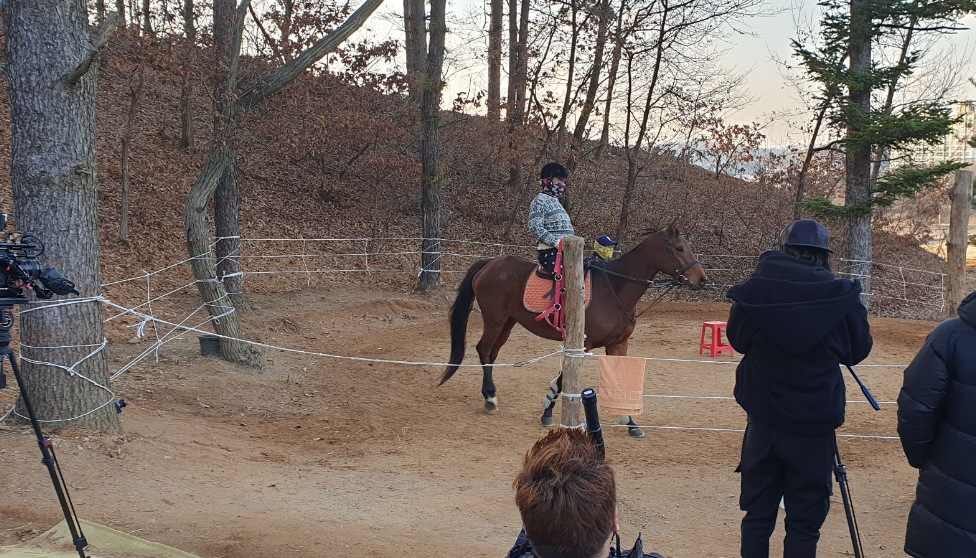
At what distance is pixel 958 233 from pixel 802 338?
559 cm

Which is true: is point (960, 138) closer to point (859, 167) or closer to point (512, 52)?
point (859, 167)

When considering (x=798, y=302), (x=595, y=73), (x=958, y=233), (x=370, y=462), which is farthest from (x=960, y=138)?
(x=370, y=462)

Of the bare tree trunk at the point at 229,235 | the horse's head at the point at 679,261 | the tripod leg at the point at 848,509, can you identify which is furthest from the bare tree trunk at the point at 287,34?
the tripod leg at the point at 848,509

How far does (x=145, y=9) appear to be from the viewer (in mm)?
13516

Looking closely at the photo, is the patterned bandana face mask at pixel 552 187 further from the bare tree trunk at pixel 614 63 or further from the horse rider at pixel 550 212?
the bare tree trunk at pixel 614 63

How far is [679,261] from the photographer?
708cm

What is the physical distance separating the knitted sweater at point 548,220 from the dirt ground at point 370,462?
204cm

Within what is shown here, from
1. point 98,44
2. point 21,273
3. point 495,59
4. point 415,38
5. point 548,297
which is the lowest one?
point 548,297

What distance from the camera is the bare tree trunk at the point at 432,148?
14.7m

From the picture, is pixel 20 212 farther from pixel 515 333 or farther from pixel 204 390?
pixel 515 333

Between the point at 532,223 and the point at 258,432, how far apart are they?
3.58 m

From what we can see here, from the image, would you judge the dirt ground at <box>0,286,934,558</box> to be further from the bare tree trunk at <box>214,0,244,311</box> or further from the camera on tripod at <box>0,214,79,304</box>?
the bare tree trunk at <box>214,0,244,311</box>

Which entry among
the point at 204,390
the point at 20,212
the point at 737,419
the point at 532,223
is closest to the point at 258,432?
the point at 204,390

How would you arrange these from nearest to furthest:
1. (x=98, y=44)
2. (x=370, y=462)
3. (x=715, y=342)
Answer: (x=98, y=44) < (x=370, y=462) < (x=715, y=342)
